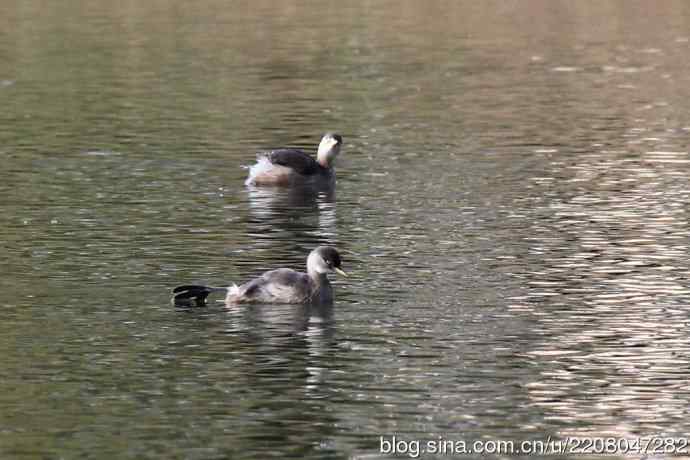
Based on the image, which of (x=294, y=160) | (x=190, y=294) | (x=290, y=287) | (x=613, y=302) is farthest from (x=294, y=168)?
(x=613, y=302)

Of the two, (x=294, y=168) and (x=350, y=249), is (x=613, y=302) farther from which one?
(x=294, y=168)

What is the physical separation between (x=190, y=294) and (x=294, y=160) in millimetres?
10001

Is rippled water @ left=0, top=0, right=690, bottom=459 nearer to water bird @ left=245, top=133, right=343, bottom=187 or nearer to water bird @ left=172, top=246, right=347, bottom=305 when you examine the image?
water bird @ left=172, top=246, right=347, bottom=305

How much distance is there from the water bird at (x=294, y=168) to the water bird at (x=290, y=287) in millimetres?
9267

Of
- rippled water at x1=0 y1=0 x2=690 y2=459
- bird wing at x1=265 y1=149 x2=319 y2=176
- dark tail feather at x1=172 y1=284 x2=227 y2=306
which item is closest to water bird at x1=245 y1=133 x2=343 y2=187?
bird wing at x1=265 y1=149 x2=319 y2=176

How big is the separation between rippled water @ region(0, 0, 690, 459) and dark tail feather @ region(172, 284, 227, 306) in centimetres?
15

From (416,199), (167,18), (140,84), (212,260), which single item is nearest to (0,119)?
(140,84)

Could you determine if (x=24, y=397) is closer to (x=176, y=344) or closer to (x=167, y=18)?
(x=176, y=344)

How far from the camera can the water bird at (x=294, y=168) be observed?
1185 inches

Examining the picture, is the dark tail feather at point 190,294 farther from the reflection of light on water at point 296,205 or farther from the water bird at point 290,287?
the reflection of light on water at point 296,205

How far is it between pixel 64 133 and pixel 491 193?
34.3 ft

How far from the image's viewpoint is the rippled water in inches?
642

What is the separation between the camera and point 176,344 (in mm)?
18750

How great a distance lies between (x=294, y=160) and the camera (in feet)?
99.1
